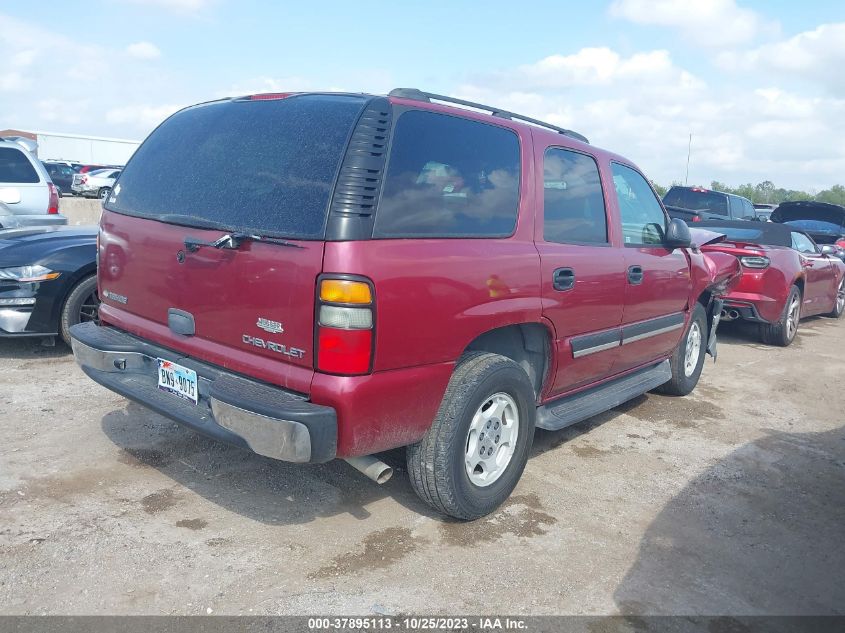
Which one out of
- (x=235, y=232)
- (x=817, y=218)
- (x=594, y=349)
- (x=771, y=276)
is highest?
(x=817, y=218)

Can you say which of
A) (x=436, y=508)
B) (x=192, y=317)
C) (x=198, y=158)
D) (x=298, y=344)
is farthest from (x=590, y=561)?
(x=198, y=158)

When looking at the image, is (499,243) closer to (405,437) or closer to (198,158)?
(405,437)

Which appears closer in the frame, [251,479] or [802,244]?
[251,479]

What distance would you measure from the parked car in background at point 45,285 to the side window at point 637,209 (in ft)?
13.4

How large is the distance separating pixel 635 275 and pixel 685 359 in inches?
67.2

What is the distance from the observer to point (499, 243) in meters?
3.39

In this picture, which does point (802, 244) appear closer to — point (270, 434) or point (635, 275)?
point (635, 275)

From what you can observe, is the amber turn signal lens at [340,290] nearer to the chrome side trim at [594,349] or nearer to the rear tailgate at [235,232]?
the rear tailgate at [235,232]

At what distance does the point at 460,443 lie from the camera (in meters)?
3.24

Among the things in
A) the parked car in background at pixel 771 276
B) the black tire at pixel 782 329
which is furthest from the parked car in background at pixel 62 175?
the black tire at pixel 782 329

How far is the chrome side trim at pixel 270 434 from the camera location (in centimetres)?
269

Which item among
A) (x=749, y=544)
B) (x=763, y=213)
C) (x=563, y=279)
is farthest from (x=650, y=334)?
(x=763, y=213)

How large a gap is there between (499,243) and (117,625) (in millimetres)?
2215

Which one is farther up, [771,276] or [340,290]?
[340,290]
